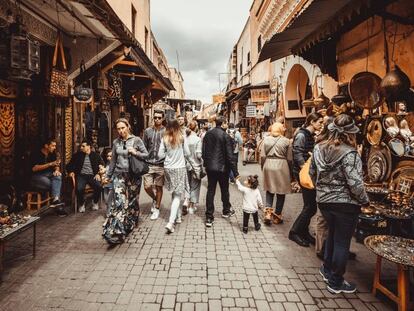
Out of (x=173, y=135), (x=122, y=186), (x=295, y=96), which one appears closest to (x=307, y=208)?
(x=173, y=135)

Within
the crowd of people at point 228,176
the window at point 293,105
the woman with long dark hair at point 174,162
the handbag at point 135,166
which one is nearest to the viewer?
the crowd of people at point 228,176

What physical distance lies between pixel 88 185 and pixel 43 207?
106 centimetres

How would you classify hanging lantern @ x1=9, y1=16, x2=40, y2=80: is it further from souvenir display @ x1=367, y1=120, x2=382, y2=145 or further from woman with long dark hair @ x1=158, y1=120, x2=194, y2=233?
souvenir display @ x1=367, y1=120, x2=382, y2=145

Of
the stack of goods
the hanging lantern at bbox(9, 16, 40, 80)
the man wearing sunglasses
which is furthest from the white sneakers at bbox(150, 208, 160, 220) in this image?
the hanging lantern at bbox(9, 16, 40, 80)

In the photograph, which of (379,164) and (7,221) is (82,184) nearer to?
(7,221)

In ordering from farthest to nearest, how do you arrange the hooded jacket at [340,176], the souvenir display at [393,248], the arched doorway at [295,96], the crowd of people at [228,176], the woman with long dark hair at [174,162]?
the arched doorway at [295,96], the woman with long dark hair at [174,162], the crowd of people at [228,176], the hooded jacket at [340,176], the souvenir display at [393,248]

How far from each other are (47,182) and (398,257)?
638cm

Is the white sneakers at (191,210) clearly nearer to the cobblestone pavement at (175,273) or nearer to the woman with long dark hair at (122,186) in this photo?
the cobblestone pavement at (175,273)

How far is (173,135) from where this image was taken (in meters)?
5.91

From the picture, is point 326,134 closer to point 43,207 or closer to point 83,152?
point 83,152

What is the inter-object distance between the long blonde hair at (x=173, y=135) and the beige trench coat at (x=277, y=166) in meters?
1.71

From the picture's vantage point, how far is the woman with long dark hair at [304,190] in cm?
494

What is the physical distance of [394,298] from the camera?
3246mm

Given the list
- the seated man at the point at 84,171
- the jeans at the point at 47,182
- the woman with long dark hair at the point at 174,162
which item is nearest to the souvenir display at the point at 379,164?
the woman with long dark hair at the point at 174,162
